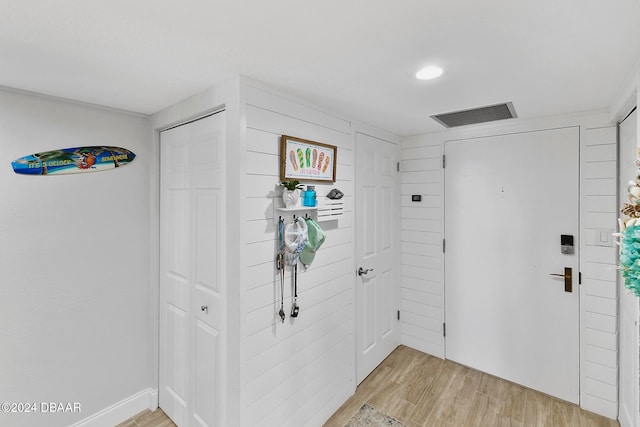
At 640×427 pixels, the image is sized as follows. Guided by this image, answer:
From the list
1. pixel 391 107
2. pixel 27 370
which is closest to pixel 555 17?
pixel 391 107

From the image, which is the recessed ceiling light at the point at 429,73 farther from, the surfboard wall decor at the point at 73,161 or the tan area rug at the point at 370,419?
the tan area rug at the point at 370,419

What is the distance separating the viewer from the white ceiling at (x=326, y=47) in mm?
1029

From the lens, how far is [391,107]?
7.10 feet

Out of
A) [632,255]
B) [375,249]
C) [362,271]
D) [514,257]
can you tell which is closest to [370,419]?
[362,271]

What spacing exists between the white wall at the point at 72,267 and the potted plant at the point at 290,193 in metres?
1.27

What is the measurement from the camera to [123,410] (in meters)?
2.20

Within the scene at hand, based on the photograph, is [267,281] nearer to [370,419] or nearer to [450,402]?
[370,419]

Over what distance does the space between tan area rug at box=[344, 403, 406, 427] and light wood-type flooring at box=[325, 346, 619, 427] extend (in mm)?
39

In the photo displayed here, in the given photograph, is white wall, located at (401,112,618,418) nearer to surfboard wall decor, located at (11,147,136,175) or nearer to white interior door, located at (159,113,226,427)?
white interior door, located at (159,113,226,427)

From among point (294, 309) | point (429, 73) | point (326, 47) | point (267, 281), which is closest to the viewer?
point (326, 47)

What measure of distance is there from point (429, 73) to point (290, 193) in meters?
1.00

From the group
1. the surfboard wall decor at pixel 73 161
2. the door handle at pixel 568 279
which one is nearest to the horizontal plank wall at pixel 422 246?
the door handle at pixel 568 279

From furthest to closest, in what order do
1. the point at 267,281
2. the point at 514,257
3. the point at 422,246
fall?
the point at 422,246 → the point at 514,257 → the point at 267,281

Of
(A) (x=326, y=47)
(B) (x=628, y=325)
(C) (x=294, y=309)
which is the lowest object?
(B) (x=628, y=325)
